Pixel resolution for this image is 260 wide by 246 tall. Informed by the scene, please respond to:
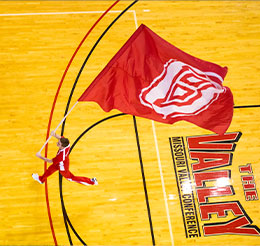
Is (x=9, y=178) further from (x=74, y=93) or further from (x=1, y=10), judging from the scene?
(x=1, y=10)

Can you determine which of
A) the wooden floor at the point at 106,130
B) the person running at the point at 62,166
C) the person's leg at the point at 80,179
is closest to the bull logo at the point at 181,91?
the person running at the point at 62,166

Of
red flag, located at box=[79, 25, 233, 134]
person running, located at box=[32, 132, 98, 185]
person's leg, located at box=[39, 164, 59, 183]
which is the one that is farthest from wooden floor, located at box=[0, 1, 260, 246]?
red flag, located at box=[79, 25, 233, 134]

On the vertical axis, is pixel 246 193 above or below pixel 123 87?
below

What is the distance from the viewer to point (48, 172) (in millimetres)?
7281

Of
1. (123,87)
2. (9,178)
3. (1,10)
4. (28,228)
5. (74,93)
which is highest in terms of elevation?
(1,10)

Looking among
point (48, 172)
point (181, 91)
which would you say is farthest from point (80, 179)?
point (181, 91)

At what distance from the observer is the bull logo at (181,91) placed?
5.89 meters

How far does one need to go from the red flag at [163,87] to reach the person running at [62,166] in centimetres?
138

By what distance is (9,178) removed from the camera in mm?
7691

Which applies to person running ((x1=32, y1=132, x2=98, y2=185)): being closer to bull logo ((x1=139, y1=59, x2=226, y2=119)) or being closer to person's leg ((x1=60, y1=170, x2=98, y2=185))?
person's leg ((x1=60, y1=170, x2=98, y2=185))

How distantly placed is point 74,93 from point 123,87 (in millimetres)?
3135

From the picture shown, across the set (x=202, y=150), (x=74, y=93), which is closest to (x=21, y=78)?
→ (x=74, y=93)

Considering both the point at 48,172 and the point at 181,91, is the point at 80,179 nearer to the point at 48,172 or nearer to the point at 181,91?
the point at 48,172

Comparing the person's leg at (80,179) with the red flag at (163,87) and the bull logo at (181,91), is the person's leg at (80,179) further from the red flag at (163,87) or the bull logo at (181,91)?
the bull logo at (181,91)
